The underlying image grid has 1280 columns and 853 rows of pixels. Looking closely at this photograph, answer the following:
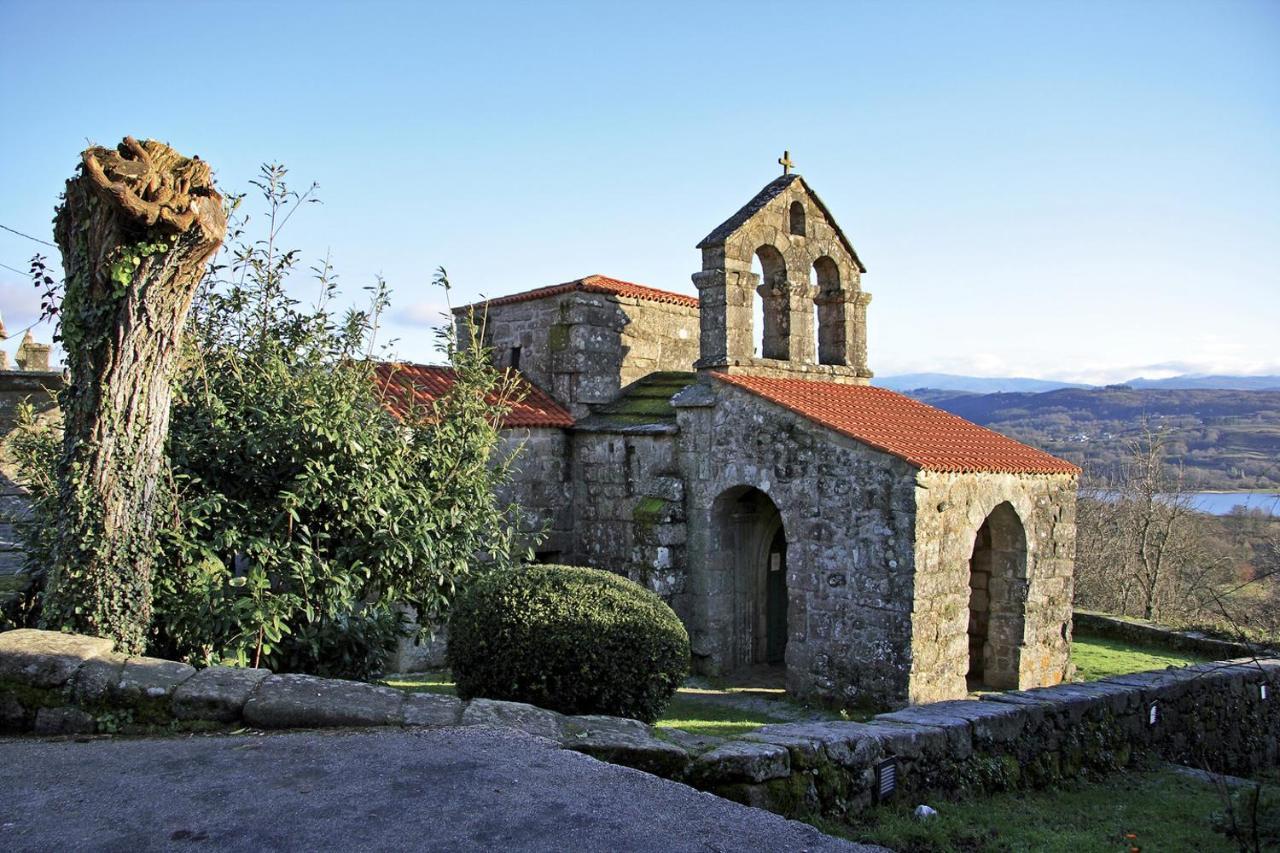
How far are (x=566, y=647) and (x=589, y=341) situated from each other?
8.37 meters

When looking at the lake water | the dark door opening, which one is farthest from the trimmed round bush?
the lake water

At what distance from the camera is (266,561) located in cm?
677

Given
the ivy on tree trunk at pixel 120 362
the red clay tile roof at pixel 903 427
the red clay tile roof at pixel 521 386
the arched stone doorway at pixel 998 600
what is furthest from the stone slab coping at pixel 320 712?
the arched stone doorway at pixel 998 600

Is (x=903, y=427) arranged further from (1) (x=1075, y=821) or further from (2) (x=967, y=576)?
(1) (x=1075, y=821)

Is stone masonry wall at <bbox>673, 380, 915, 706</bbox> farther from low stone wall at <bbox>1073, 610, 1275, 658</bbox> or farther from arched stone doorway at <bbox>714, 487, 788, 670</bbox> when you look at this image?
low stone wall at <bbox>1073, 610, 1275, 658</bbox>

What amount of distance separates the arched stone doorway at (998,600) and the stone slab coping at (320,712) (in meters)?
7.93

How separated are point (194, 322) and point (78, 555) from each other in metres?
2.46

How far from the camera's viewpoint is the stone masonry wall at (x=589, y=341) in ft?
48.2

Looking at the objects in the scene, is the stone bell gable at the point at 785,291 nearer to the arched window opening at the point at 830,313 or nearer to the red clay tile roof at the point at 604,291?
the arched window opening at the point at 830,313

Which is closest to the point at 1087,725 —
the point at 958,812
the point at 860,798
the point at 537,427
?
the point at 958,812

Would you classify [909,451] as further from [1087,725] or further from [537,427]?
[537,427]

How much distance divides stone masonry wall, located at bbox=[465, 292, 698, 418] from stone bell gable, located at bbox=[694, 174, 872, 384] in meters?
2.07

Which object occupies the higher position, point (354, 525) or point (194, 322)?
point (194, 322)

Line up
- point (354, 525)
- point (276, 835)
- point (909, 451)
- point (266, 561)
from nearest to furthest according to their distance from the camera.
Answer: point (276, 835) < point (266, 561) < point (354, 525) < point (909, 451)
